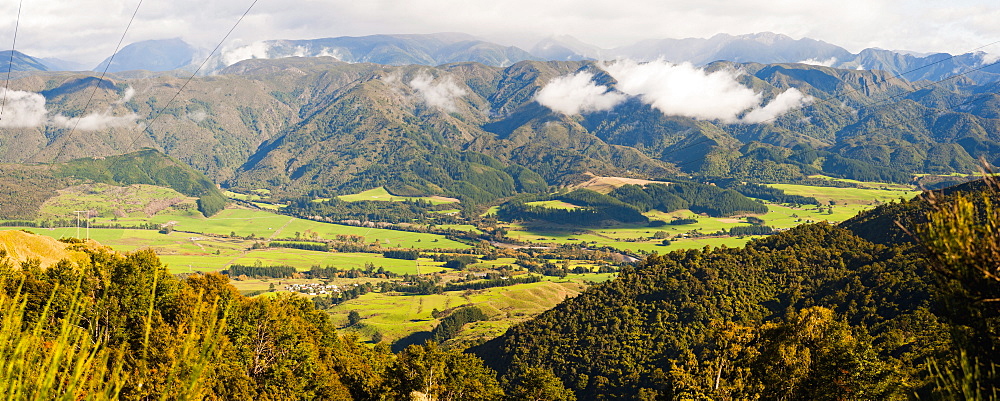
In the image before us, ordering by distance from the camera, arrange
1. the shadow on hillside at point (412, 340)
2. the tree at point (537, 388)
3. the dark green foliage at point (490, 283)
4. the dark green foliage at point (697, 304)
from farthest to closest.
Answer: the dark green foliage at point (490, 283), the shadow on hillside at point (412, 340), the dark green foliage at point (697, 304), the tree at point (537, 388)

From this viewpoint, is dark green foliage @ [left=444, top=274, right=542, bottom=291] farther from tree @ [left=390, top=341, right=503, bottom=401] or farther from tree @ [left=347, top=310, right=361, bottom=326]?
tree @ [left=390, top=341, right=503, bottom=401]

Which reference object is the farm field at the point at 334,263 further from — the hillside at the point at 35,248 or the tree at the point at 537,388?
the tree at the point at 537,388

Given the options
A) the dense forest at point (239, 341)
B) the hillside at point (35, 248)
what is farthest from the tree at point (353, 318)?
the dense forest at point (239, 341)

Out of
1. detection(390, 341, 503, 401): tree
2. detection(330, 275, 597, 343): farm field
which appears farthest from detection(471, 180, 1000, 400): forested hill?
detection(330, 275, 597, 343): farm field

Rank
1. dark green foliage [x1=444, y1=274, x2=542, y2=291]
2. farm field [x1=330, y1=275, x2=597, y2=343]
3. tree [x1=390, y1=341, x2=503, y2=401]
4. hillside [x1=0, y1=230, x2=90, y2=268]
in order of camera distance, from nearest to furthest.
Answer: tree [x1=390, y1=341, x2=503, y2=401] → hillside [x1=0, y1=230, x2=90, y2=268] → farm field [x1=330, y1=275, x2=597, y2=343] → dark green foliage [x1=444, y1=274, x2=542, y2=291]

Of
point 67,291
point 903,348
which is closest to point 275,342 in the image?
point 67,291
